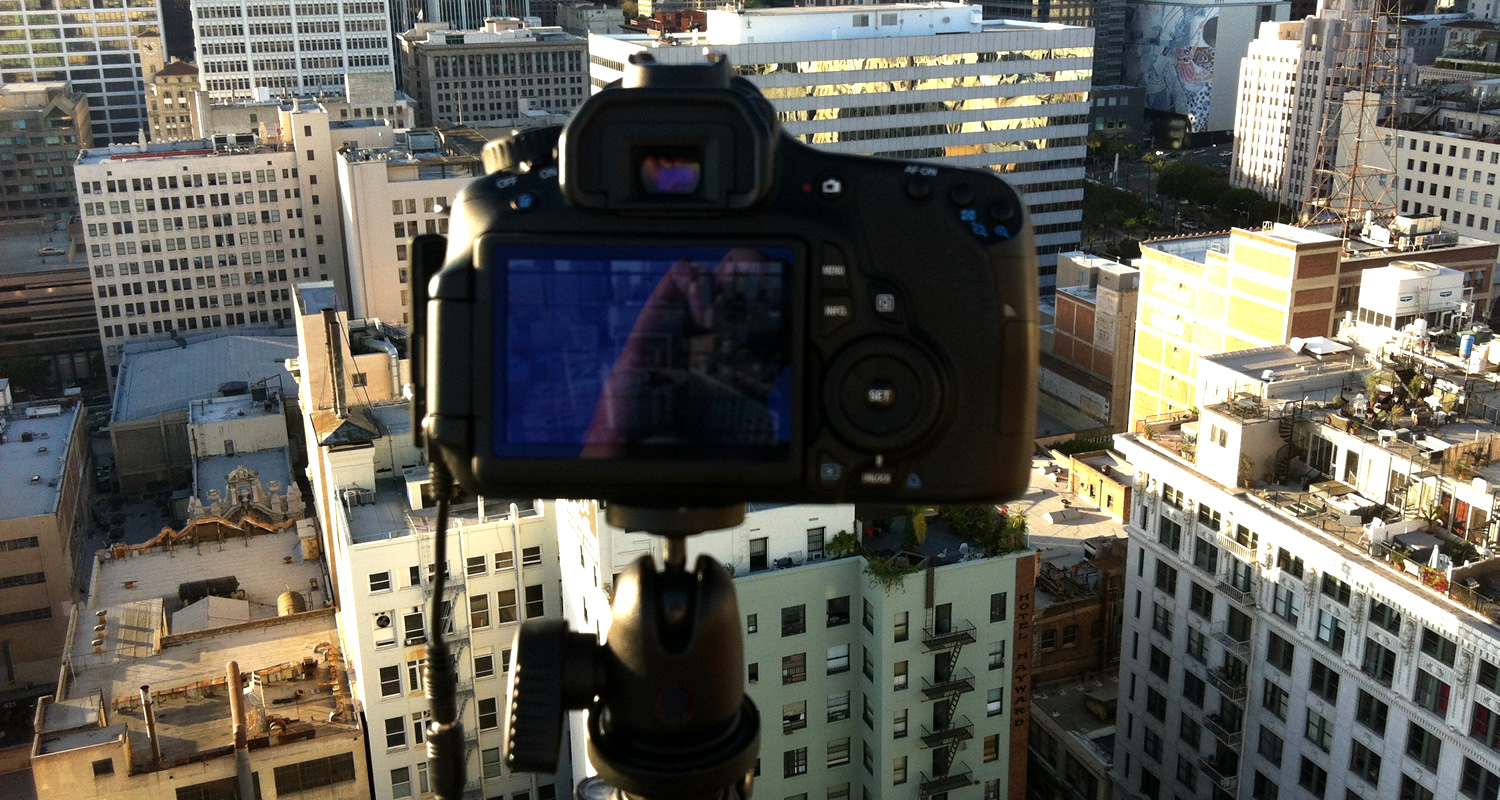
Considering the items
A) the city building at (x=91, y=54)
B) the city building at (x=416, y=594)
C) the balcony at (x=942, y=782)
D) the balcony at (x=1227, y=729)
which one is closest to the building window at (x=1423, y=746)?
the balcony at (x=1227, y=729)

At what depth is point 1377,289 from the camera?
3366 centimetres

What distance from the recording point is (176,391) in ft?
189

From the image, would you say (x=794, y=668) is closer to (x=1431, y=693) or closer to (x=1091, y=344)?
(x=1431, y=693)

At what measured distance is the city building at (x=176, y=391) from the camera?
2130 inches

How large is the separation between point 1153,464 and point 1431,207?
57463 mm

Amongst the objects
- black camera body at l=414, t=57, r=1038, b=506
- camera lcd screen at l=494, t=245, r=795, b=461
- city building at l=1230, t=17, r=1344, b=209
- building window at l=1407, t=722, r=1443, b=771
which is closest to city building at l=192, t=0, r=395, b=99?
city building at l=1230, t=17, r=1344, b=209

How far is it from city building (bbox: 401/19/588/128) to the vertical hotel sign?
80.7 meters

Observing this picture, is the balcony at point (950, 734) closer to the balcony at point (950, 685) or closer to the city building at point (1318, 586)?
the balcony at point (950, 685)

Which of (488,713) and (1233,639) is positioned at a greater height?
(1233,639)

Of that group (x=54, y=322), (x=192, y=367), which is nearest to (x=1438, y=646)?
(x=192, y=367)

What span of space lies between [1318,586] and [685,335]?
2182 cm

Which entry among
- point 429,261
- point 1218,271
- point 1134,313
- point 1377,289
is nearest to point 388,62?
point 1134,313

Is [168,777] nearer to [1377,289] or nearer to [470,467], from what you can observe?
[470,467]

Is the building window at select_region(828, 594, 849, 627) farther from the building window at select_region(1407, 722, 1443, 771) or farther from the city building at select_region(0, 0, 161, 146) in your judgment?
the city building at select_region(0, 0, 161, 146)
